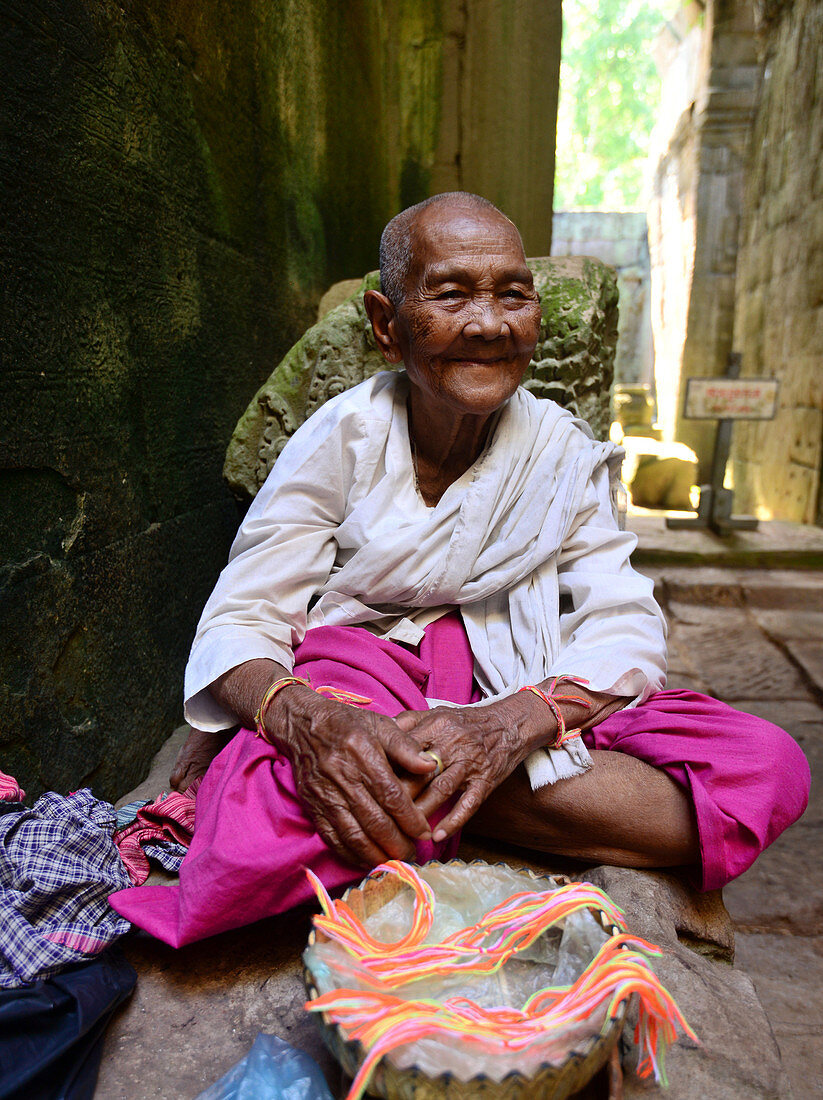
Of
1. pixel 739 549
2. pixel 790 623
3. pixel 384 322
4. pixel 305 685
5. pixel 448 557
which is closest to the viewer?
pixel 305 685

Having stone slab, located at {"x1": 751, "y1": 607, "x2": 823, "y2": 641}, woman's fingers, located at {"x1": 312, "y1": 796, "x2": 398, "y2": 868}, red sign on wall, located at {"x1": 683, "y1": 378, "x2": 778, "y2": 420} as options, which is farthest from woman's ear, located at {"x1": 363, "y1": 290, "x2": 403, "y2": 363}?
red sign on wall, located at {"x1": 683, "y1": 378, "x2": 778, "y2": 420}

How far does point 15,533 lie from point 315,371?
1182 mm

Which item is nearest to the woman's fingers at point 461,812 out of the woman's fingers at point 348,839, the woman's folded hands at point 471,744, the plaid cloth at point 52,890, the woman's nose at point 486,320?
the woman's folded hands at point 471,744

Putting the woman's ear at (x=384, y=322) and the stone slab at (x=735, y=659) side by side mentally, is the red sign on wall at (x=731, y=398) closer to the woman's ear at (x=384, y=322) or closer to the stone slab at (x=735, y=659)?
the stone slab at (x=735, y=659)

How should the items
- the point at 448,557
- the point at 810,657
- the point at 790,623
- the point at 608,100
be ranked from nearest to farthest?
the point at 448,557, the point at 810,657, the point at 790,623, the point at 608,100

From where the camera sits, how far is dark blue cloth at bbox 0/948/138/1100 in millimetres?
972

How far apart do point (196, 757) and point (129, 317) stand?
3.76 ft

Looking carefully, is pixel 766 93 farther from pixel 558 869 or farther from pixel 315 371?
A: pixel 558 869

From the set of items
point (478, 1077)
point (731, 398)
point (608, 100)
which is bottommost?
point (478, 1077)

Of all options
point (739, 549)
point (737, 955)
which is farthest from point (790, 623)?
point (737, 955)

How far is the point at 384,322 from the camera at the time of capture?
1787 mm

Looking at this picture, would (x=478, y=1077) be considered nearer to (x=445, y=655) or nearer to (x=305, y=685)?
(x=305, y=685)

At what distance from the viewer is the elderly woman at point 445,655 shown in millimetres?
1222

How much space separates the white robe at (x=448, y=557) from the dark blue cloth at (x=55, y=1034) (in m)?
0.53
